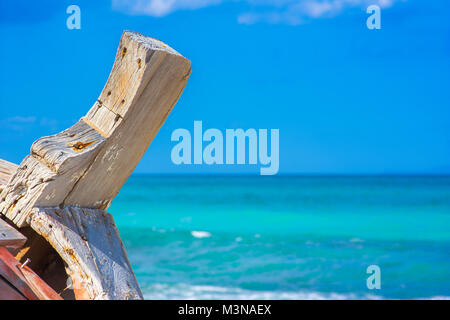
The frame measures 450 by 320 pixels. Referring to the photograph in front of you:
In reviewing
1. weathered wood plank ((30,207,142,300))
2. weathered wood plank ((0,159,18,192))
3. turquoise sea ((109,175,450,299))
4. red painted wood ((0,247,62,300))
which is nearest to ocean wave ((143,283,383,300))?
turquoise sea ((109,175,450,299))

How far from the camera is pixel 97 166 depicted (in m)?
1.32

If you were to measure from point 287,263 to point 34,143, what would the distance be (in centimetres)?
1267

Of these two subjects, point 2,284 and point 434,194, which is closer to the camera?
point 2,284

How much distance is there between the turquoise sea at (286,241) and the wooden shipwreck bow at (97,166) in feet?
28.4

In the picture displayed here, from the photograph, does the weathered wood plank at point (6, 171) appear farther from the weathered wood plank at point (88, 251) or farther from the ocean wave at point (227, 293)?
the ocean wave at point (227, 293)

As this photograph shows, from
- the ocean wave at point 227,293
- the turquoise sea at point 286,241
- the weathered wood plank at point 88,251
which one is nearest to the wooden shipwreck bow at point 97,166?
the weathered wood plank at point 88,251

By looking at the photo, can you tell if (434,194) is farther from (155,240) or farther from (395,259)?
(155,240)

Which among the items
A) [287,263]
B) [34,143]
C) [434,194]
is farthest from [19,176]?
[434,194]

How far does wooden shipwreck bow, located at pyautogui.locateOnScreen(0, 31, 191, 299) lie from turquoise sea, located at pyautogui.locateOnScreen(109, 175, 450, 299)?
8664mm

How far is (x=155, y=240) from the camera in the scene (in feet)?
55.8

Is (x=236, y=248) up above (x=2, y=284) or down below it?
above

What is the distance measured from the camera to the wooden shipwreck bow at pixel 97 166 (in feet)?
4.05

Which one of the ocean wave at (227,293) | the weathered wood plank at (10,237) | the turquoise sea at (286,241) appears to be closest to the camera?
the weathered wood plank at (10,237)
